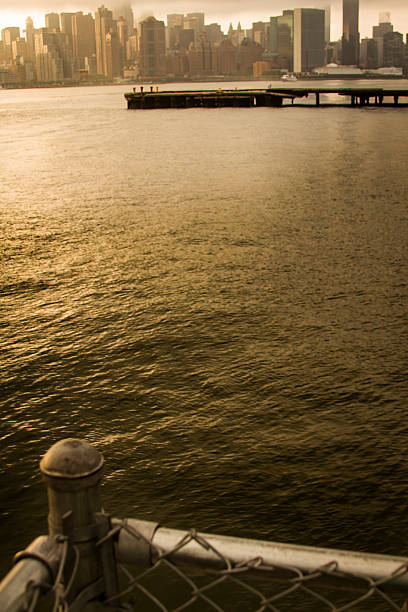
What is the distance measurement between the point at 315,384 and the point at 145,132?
2168 inches

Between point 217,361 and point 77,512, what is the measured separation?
7.63 metres

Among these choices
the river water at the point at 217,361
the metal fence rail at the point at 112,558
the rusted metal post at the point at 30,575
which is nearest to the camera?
the rusted metal post at the point at 30,575

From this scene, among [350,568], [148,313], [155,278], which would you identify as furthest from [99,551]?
[155,278]

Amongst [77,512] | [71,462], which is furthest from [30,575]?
[71,462]

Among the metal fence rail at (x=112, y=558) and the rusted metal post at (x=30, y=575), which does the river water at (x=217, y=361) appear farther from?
the rusted metal post at (x=30, y=575)

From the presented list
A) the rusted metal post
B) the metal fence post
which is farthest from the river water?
the rusted metal post

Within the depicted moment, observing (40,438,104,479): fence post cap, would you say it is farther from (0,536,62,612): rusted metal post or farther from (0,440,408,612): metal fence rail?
(0,536,62,612): rusted metal post

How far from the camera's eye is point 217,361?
9.42 m

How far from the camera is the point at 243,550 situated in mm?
1784

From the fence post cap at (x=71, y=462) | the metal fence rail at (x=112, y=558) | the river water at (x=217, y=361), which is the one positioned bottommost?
the river water at (x=217, y=361)

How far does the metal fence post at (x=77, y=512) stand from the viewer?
5.87 feet

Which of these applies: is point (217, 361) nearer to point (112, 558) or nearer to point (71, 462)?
point (112, 558)

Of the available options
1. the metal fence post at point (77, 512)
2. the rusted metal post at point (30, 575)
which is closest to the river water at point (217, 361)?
the metal fence post at point (77, 512)

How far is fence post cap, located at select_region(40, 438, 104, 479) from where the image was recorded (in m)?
1.78
